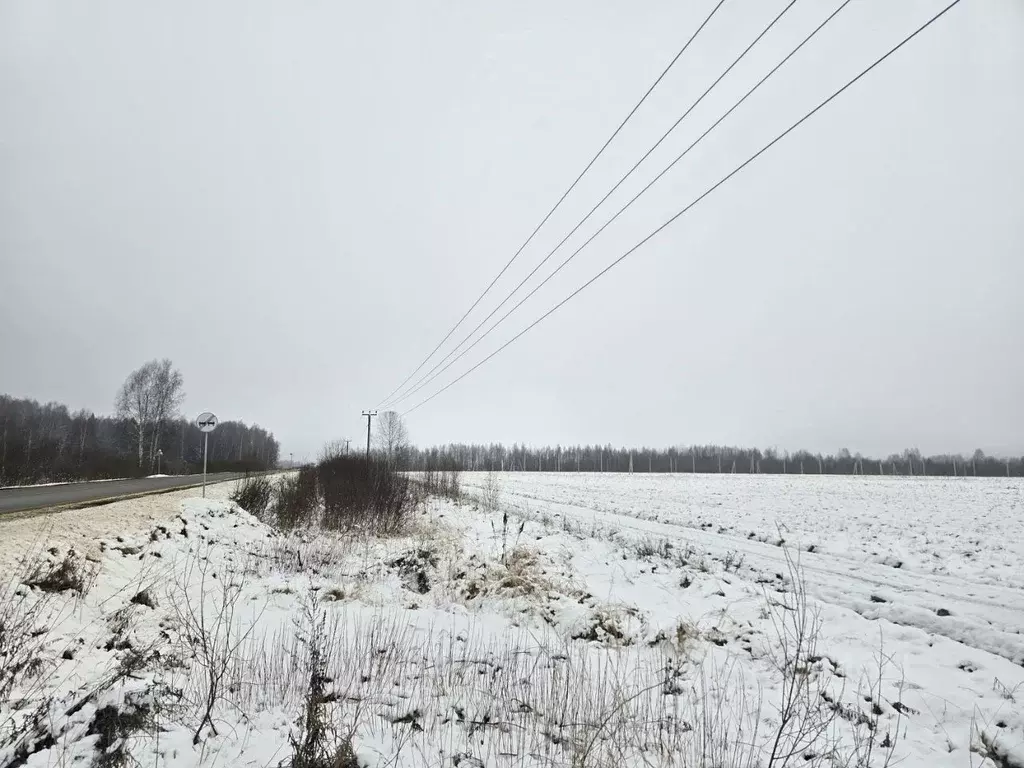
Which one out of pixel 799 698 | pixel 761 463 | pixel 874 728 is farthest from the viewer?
pixel 761 463

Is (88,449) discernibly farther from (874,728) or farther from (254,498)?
(874,728)

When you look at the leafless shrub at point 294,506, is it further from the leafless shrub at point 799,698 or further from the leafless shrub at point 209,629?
the leafless shrub at point 799,698

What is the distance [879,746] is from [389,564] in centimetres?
878

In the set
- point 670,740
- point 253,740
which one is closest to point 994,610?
point 670,740

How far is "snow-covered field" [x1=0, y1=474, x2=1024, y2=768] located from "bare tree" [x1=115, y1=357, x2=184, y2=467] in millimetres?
41583

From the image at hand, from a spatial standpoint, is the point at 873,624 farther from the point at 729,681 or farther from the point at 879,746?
the point at 879,746

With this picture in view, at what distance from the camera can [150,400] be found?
1837 inches

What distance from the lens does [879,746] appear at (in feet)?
14.4

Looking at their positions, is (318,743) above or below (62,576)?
below

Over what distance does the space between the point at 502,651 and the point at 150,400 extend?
52493 mm

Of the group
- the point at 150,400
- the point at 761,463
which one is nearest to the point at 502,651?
the point at 150,400

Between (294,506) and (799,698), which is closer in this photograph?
(799,698)

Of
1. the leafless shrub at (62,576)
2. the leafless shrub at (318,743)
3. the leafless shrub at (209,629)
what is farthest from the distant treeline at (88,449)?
the leafless shrub at (318,743)

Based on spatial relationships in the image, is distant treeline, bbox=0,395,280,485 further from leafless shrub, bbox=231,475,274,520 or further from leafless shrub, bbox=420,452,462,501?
leafless shrub, bbox=420,452,462,501
